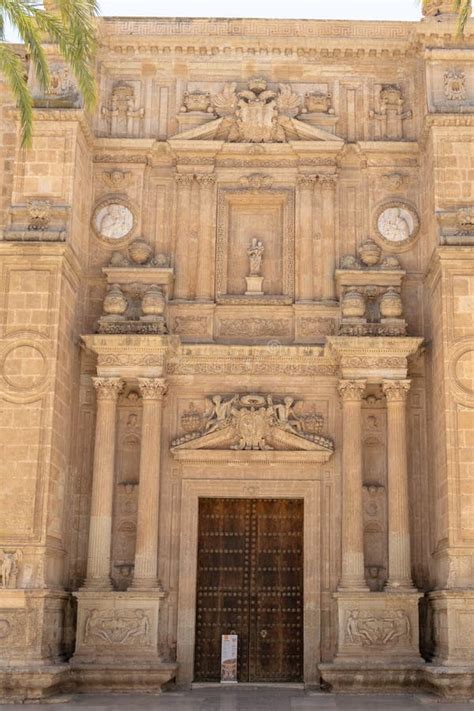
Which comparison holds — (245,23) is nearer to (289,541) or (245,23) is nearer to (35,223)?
(35,223)

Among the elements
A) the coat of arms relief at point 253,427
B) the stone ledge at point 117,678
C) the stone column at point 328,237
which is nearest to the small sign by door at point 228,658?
the stone ledge at point 117,678

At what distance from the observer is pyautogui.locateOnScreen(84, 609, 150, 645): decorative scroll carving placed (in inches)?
622

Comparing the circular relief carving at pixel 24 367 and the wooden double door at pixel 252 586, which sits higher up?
the circular relief carving at pixel 24 367

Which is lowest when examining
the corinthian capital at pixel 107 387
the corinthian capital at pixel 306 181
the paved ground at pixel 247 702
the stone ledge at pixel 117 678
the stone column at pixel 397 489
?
the paved ground at pixel 247 702

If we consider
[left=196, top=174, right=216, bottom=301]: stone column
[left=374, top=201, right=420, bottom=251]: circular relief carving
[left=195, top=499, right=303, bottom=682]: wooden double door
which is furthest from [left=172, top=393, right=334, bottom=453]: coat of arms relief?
[left=374, top=201, right=420, bottom=251]: circular relief carving

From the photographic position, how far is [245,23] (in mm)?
18594

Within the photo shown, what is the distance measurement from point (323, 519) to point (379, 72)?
27.7 feet

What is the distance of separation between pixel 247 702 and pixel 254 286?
721 centimetres

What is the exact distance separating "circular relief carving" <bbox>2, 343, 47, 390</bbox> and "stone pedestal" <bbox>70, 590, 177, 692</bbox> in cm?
352

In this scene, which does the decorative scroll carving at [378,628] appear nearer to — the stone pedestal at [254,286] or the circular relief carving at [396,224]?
the stone pedestal at [254,286]

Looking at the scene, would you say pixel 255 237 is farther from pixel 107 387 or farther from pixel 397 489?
pixel 397 489

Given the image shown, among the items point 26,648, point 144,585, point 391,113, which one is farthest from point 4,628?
point 391,113

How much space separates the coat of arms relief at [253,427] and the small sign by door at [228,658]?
316cm

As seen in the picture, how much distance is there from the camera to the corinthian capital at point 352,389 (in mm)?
16828
